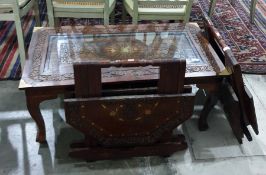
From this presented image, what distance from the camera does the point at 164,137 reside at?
1764mm

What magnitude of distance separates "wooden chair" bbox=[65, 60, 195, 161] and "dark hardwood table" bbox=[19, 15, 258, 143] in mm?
111

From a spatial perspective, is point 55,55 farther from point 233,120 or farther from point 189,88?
point 233,120

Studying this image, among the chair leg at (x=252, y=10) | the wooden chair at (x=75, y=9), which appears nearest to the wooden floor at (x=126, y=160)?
the wooden chair at (x=75, y=9)

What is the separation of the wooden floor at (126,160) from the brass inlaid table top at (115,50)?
0.46 meters

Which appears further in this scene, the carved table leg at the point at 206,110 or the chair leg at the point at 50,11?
the chair leg at the point at 50,11

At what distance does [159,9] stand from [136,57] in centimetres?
83

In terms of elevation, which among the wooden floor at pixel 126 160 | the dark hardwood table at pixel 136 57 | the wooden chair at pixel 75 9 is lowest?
the wooden floor at pixel 126 160

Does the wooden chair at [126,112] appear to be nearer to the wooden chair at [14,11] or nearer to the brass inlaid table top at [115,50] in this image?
the brass inlaid table top at [115,50]

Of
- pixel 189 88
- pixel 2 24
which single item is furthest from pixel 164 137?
pixel 2 24

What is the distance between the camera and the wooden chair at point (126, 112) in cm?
148

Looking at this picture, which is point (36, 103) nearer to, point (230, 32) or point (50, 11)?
point (50, 11)

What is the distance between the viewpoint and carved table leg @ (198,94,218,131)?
191 cm

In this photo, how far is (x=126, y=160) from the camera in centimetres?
178

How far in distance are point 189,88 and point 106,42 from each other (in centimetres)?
58
